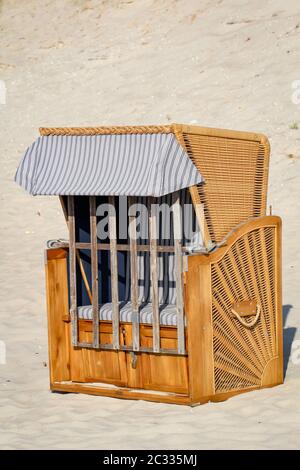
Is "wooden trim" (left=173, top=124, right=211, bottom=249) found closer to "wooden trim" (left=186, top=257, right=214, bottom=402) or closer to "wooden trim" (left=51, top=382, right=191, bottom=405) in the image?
"wooden trim" (left=186, top=257, right=214, bottom=402)

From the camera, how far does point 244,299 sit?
740 centimetres

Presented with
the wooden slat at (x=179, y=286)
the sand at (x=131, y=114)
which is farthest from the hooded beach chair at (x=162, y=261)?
the sand at (x=131, y=114)

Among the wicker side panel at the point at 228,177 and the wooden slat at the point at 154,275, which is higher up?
the wicker side panel at the point at 228,177

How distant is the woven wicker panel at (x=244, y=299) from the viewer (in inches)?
282

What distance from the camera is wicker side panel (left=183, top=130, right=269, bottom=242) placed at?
23.4 ft

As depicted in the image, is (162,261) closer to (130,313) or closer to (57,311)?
(130,313)

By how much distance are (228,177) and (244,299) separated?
0.95 meters

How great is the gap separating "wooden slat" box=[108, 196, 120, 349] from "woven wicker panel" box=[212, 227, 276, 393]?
77cm

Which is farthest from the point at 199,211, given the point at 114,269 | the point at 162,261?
the point at 162,261

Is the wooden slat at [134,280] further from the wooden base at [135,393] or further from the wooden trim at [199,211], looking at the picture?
the wooden trim at [199,211]

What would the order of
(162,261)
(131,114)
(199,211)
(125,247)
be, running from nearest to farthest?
(199,211) → (125,247) → (162,261) → (131,114)

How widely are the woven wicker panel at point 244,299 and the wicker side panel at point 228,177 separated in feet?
0.70

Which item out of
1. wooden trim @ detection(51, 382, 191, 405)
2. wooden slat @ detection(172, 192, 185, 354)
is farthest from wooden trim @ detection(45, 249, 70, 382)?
wooden slat @ detection(172, 192, 185, 354)

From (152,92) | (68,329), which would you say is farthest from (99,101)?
(68,329)
